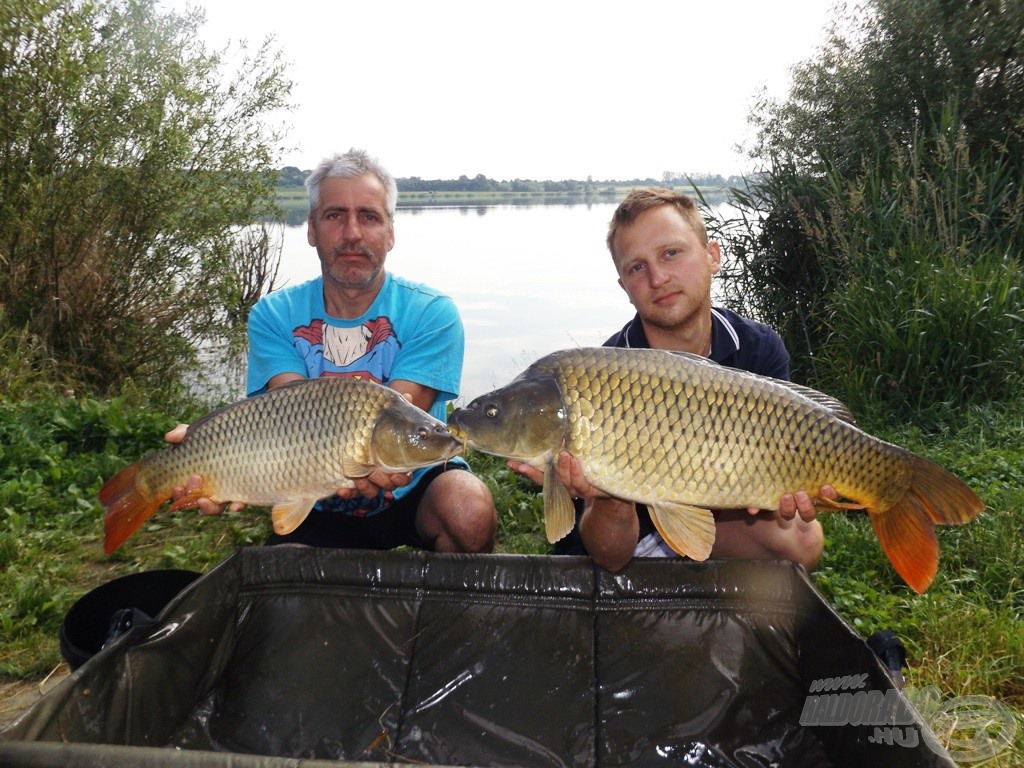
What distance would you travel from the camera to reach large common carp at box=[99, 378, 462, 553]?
1.62m

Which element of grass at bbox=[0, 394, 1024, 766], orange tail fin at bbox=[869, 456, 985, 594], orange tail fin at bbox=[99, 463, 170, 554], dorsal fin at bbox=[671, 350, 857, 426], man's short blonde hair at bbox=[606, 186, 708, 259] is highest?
man's short blonde hair at bbox=[606, 186, 708, 259]

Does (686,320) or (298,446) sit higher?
(686,320)

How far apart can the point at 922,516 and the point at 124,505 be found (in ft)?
4.98

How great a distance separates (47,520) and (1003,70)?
5.83 metres

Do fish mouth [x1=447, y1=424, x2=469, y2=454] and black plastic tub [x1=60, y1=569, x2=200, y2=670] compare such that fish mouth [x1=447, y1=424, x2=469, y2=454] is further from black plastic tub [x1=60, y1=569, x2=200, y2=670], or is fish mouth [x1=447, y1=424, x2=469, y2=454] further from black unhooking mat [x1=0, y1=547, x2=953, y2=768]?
black plastic tub [x1=60, y1=569, x2=200, y2=670]

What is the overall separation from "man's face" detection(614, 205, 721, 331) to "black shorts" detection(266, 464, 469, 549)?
0.63m

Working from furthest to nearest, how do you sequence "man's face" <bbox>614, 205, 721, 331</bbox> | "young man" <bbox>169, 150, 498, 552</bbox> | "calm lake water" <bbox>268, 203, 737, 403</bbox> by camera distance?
"calm lake water" <bbox>268, 203, 737, 403</bbox> < "young man" <bbox>169, 150, 498, 552</bbox> < "man's face" <bbox>614, 205, 721, 331</bbox>

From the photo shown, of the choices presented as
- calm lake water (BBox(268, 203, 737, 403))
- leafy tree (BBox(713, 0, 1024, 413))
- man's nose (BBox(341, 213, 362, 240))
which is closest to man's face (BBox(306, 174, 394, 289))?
man's nose (BBox(341, 213, 362, 240))

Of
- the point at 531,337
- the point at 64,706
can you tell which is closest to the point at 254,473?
the point at 64,706

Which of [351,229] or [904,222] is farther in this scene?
[904,222]

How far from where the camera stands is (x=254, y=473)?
1.67 m

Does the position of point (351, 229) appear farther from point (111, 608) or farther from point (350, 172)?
point (111, 608)

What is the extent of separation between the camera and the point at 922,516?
57.9 inches

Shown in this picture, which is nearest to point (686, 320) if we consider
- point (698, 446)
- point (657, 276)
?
point (657, 276)
